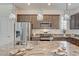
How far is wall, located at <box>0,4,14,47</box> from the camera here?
8.73 feet

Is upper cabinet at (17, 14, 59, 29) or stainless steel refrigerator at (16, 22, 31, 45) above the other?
upper cabinet at (17, 14, 59, 29)

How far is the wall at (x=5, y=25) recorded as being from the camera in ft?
8.73

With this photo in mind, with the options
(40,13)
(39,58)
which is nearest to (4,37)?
(40,13)

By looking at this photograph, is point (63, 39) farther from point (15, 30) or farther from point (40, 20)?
point (15, 30)

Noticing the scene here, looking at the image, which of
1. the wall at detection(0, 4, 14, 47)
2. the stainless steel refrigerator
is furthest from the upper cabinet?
the wall at detection(0, 4, 14, 47)

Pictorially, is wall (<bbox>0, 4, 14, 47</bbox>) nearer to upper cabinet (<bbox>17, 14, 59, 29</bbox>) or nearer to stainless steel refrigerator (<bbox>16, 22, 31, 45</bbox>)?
stainless steel refrigerator (<bbox>16, 22, 31, 45</bbox>)

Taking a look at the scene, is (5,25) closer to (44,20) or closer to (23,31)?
(23,31)

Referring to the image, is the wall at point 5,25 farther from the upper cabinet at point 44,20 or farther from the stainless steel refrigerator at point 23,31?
the upper cabinet at point 44,20

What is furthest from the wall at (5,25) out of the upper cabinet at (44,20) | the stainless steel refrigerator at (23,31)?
the upper cabinet at (44,20)

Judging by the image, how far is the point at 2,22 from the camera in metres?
2.90

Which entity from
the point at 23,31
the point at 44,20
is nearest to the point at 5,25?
the point at 23,31

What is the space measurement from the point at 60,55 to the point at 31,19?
273 centimetres

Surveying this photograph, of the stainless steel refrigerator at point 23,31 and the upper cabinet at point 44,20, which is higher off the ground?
the upper cabinet at point 44,20

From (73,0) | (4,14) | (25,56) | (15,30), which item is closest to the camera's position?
(73,0)
